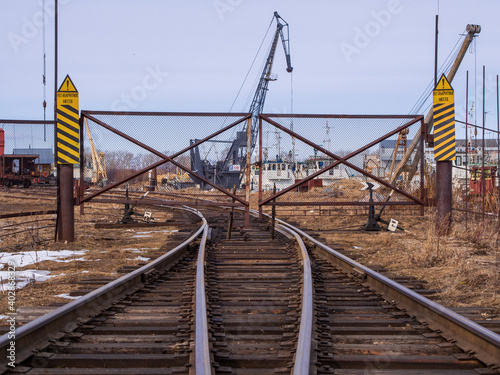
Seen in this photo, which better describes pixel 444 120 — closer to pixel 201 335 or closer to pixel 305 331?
pixel 305 331

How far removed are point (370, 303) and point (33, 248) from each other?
6.85 m

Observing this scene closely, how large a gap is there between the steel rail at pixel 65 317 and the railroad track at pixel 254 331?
0.01m

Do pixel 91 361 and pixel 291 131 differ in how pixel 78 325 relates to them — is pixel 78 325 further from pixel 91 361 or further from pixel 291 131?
pixel 291 131

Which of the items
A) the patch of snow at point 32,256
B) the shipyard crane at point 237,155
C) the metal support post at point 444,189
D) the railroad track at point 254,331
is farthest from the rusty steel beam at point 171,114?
the shipyard crane at point 237,155

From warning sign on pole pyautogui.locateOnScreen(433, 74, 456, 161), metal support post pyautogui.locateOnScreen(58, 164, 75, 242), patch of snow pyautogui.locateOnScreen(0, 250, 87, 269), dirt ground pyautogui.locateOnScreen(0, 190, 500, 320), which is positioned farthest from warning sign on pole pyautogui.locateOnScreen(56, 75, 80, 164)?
warning sign on pole pyautogui.locateOnScreen(433, 74, 456, 161)

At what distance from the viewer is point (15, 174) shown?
1889 inches

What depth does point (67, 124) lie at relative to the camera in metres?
10.9

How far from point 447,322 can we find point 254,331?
5.45ft

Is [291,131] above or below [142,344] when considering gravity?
above

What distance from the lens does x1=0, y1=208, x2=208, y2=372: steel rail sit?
12.7 feet

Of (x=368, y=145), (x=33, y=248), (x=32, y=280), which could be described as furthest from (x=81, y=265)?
(x=368, y=145)

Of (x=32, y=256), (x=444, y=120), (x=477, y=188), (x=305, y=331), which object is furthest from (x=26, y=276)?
(x=477, y=188)

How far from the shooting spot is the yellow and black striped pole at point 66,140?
10875mm

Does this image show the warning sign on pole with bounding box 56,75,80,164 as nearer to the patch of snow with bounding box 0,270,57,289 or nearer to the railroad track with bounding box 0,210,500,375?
the patch of snow with bounding box 0,270,57,289
